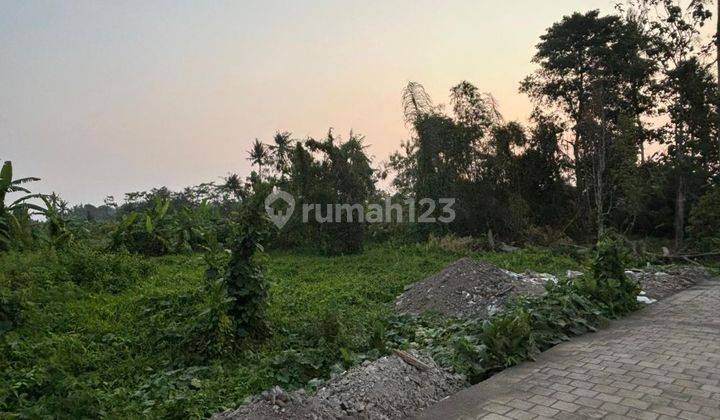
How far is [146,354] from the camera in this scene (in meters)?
4.79

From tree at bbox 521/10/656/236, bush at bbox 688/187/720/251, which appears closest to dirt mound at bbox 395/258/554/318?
bush at bbox 688/187/720/251

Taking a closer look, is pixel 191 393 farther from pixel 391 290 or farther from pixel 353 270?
pixel 353 270

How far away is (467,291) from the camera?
6.87m

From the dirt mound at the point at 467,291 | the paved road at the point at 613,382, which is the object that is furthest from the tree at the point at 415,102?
the paved road at the point at 613,382

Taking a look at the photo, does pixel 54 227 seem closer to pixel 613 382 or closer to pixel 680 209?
pixel 613 382

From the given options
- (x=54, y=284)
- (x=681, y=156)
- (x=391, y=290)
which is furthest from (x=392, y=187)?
(x=54, y=284)

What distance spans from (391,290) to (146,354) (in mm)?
4194

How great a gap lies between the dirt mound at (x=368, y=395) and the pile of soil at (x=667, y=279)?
478 centimetres

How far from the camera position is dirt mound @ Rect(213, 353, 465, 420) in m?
3.03

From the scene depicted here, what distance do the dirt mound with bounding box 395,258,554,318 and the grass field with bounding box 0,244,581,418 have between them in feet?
1.57

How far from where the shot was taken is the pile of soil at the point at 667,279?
24.6 feet

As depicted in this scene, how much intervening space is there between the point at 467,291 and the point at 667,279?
156 inches

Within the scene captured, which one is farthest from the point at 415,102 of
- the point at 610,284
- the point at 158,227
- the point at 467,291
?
the point at 610,284

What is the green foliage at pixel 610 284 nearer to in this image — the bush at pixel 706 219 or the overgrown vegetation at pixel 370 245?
the overgrown vegetation at pixel 370 245
